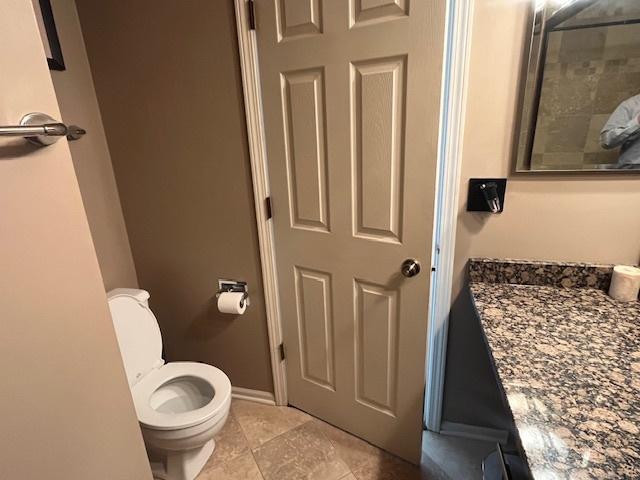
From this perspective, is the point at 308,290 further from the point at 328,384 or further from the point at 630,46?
the point at 630,46

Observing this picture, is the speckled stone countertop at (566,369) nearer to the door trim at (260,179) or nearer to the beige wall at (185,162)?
the door trim at (260,179)

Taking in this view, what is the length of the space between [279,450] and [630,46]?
1980 millimetres

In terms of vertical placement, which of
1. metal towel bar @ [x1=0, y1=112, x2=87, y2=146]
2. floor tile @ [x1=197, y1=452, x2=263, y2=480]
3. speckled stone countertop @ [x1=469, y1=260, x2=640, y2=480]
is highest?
metal towel bar @ [x1=0, y1=112, x2=87, y2=146]

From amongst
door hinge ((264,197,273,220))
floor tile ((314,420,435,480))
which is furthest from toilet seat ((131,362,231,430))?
door hinge ((264,197,273,220))

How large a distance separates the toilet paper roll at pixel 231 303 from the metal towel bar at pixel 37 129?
1.09m

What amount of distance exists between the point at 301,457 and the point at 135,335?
0.92m

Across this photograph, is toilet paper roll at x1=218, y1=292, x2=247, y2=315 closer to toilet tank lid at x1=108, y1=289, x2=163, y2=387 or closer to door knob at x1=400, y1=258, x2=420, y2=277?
toilet tank lid at x1=108, y1=289, x2=163, y2=387

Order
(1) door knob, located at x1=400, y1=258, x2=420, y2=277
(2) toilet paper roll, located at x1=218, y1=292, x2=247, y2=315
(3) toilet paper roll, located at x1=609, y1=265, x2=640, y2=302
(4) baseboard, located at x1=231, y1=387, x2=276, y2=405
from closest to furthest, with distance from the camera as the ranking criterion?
(3) toilet paper roll, located at x1=609, y1=265, x2=640, y2=302, (1) door knob, located at x1=400, y1=258, x2=420, y2=277, (2) toilet paper roll, located at x1=218, y1=292, x2=247, y2=315, (4) baseboard, located at x1=231, y1=387, x2=276, y2=405

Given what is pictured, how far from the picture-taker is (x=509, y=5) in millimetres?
1075

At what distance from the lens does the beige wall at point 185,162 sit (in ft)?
4.70

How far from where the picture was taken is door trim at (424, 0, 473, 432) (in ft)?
3.67

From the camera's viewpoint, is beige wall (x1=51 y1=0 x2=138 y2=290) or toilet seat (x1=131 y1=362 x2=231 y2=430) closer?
toilet seat (x1=131 y1=362 x2=231 y2=430)

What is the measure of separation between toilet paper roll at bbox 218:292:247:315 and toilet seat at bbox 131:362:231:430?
0.89 feet

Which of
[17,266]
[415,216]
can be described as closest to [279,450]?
[415,216]
